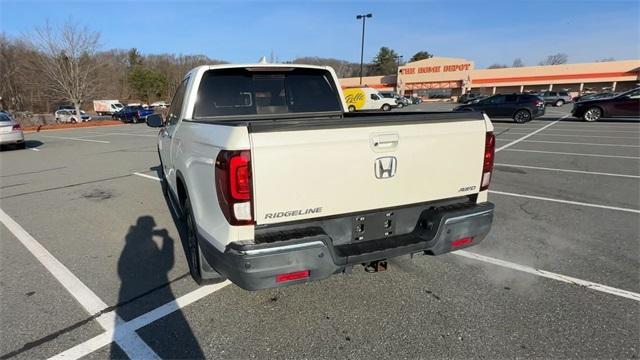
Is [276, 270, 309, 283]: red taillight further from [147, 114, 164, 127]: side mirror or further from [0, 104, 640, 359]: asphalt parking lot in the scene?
[147, 114, 164, 127]: side mirror

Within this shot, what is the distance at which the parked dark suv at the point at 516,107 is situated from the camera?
1931 centimetres

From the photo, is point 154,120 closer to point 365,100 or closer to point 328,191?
point 328,191

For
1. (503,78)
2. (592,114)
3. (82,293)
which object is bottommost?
(82,293)

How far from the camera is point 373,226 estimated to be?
2.65 metres

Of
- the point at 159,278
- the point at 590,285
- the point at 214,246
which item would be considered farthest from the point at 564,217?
the point at 159,278

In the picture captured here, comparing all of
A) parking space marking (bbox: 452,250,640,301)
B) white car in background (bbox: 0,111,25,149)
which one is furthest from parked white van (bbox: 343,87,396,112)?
parking space marking (bbox: 452,250,640,301)

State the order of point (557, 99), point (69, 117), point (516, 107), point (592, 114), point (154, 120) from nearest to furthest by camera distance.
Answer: point (154, 120), point (592, 114), point (516, 107), point (69, 117), point (557, 99)

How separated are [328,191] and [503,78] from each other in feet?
223

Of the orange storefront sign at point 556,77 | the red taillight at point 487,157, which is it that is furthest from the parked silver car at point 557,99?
the red taillight at point 487,157

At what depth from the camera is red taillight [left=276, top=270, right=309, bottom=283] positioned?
228 centimetres

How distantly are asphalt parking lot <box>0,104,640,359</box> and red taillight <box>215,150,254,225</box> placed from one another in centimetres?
99

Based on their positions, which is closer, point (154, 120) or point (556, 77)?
point (154, 120)

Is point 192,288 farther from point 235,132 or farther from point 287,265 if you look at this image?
point 235,132

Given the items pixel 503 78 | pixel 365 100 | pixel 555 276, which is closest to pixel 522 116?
pixel 365 100
